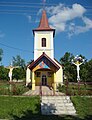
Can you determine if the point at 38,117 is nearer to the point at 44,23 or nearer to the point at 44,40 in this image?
the point at 44,40

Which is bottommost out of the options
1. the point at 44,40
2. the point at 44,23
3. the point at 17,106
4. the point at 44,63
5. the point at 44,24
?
the point at 17,106

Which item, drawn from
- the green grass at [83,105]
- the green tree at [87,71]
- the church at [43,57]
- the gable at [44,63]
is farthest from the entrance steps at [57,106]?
the green tree at [87,71]

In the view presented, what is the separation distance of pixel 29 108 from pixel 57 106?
5.81ft

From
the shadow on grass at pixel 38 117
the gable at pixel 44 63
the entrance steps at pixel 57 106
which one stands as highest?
the gable at pixel 44 63

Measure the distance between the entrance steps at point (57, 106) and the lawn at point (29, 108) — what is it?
326 mm

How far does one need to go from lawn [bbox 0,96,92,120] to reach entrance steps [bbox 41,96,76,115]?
1.07 feet

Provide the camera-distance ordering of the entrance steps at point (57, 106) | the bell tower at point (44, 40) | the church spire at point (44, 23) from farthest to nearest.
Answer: the church spire at point (44, 23) < the bell tower at point (44, 40) < the entrance steps at point (57, 106)

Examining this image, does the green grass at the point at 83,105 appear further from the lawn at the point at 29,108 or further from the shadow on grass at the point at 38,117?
the shadow on grass at the point at 38,117

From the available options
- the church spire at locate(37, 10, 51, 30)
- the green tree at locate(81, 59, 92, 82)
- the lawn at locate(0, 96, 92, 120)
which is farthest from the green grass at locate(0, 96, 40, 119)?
the green tree at locate(81, 59, 92, 82)

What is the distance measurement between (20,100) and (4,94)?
2.44 m

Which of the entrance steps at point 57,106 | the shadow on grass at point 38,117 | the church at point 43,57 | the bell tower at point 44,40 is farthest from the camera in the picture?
the bell tower at point 44,40

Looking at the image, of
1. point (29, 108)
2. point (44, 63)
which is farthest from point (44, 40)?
point (29, 108)

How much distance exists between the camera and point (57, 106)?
43.8 feet

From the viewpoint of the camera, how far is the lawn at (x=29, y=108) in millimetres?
11292
